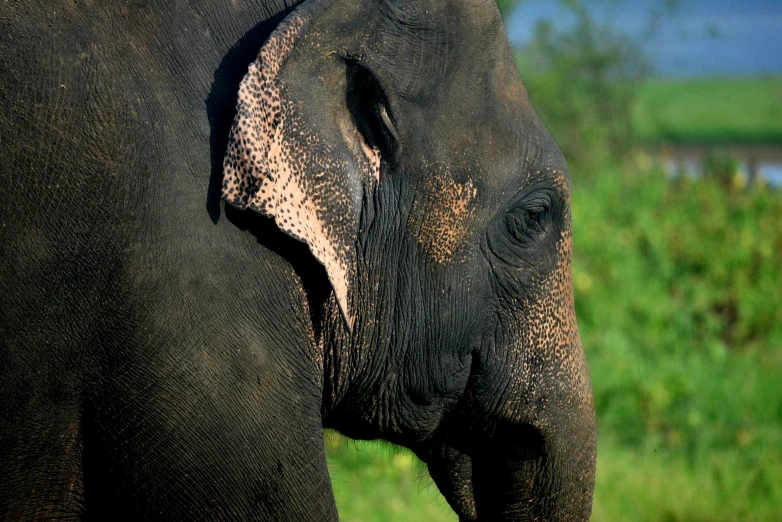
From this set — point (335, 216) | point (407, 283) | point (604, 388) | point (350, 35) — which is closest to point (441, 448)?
point (407, 283)

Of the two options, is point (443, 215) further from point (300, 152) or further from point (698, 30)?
point (698, 30)

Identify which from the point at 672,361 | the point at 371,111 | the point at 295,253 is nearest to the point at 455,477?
the point at 295,253

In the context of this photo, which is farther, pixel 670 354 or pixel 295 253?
pixel 670 354

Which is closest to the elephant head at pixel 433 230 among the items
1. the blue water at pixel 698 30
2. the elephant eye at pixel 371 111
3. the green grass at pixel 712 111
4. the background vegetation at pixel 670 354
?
the elephant eye at pixel 371 111

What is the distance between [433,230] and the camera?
238cm

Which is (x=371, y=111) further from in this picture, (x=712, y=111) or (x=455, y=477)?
(x=712, y=111)

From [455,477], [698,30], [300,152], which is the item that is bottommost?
[455,477]

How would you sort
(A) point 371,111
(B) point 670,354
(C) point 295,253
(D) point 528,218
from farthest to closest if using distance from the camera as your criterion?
(B) point 670,354, (D) point 528,218, (A) point 371,111, (C) point 295,253

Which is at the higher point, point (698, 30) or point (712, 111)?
point (712, 111)

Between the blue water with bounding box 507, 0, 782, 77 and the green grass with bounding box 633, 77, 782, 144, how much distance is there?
0.99m

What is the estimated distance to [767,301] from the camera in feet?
22.0

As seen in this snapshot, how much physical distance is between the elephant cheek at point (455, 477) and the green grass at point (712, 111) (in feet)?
39.7

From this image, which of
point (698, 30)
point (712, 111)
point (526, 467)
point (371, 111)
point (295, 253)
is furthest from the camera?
point (712, 111)

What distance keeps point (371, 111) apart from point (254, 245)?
0.44 m
